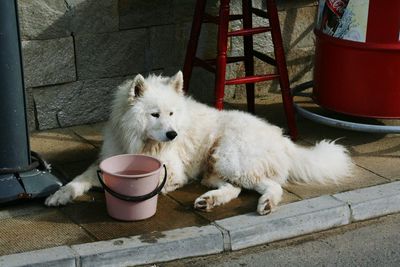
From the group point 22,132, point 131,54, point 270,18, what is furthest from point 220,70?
point 22,132

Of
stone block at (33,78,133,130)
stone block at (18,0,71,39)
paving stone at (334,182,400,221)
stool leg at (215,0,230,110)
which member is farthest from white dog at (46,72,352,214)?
stone block at (18,0,71,39)

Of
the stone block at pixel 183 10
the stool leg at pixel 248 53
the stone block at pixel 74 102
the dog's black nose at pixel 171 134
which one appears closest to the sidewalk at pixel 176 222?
the dog's black nose at pixel 171 134

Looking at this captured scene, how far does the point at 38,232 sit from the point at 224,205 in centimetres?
126

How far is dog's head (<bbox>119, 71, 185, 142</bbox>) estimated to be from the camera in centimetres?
512

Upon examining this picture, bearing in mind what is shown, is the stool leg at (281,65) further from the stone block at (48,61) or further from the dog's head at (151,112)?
the stone block at (48,61)

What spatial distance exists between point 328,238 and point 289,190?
0.56 metres

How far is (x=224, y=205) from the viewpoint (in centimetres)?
518

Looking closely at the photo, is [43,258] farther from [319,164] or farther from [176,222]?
[319,164]

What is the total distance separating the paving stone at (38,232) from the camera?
4.58 meters

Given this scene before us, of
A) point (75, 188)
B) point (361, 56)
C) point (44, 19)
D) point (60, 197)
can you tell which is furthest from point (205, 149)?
point (44, 19)

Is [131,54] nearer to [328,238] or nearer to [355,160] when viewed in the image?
[355,160]

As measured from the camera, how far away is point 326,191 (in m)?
5.41

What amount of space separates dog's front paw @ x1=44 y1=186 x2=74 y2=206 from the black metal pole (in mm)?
313

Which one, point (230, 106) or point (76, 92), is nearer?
point (76, 92)
